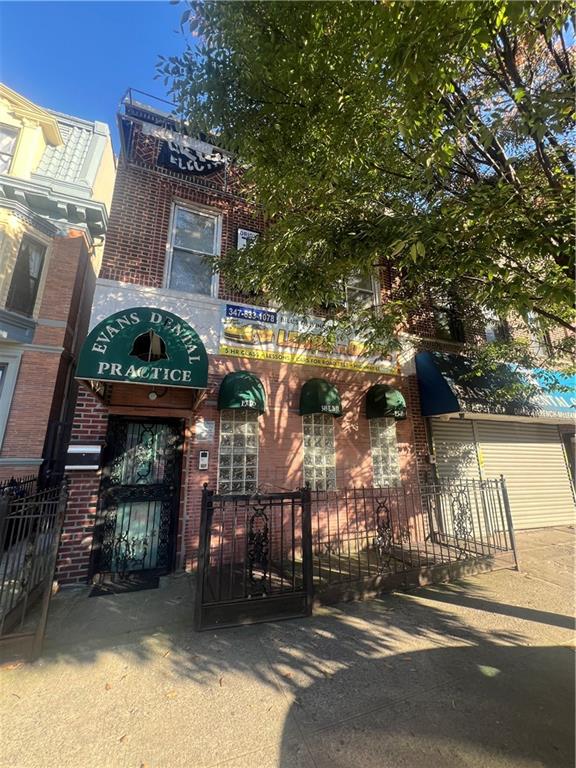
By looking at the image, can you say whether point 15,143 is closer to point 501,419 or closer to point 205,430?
point 205,430

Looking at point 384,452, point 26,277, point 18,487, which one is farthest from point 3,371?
point 384,452

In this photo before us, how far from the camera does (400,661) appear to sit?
12.2 feet

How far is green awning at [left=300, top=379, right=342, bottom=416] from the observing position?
726cm

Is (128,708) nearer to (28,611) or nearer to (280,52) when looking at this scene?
(28,611)

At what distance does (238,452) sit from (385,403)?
3.62 metres

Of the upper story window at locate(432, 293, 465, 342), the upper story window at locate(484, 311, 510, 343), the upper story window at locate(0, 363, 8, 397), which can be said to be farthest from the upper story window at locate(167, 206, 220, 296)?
the upper story window at locate(484, 311, 510, 343)

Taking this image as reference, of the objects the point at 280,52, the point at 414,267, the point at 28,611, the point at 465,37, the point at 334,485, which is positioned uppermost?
the point at 280,52

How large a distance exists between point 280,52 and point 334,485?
738 centimetres

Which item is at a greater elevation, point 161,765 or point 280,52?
point 280,52

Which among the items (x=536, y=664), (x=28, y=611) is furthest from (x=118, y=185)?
(x=536, y=664)

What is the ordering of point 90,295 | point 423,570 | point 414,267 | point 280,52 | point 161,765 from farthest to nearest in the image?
point 90,295
point 423,570
point 414,267
point 280,52
point 161,765

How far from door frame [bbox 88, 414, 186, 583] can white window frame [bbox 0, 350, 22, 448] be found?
294cm

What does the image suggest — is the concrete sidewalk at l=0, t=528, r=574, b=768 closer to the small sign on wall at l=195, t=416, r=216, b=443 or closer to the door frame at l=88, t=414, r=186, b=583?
the door frame at l=88, t=414, r=186, b=583

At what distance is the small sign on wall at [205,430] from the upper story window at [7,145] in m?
8.36
